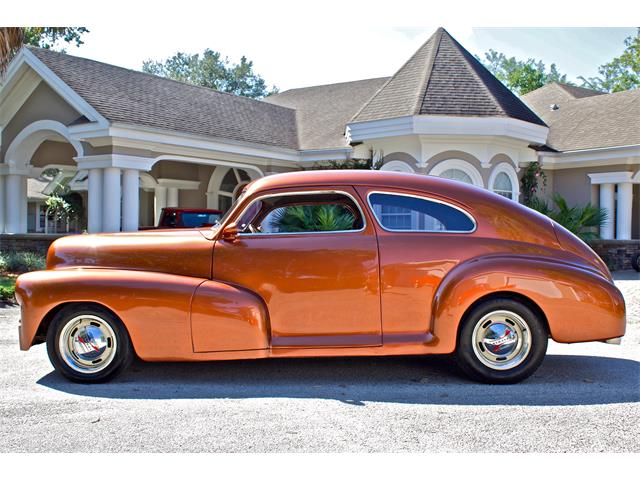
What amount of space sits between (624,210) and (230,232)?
15552 mm

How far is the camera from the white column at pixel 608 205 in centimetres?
1780

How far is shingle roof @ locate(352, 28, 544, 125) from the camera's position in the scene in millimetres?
14281

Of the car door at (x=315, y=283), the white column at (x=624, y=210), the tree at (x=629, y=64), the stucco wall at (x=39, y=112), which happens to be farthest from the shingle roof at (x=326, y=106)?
the tree at (x=629, y=64)

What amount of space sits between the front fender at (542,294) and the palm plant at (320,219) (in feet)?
3.61

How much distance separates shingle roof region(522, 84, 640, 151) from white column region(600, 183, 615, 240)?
129cm

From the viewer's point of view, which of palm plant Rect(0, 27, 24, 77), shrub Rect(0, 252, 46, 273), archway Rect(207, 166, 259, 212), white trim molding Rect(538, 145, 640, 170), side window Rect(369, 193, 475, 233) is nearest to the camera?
side window Rect(369, 193, 475, 233)

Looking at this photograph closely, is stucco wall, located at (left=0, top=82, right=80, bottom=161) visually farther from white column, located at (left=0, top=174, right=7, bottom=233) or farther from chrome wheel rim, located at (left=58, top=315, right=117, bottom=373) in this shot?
chrome wheel rim, located at (left=58, top=315, right=117, bottom=373)

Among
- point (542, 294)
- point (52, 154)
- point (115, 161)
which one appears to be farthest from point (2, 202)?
point (542, 294)

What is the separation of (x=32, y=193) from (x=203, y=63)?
28374mm

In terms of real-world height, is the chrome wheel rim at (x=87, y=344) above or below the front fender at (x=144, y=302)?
below

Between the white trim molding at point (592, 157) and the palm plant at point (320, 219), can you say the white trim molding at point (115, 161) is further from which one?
the white trim molding at point (592, 157)

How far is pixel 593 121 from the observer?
19.8 m

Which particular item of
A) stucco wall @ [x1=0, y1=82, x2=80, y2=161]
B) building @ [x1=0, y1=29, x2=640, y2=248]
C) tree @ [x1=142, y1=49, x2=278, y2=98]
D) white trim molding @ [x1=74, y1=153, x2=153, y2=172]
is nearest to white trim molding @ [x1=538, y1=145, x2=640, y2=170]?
building @ [x1=0, y1=29, x2=640, y2=248]

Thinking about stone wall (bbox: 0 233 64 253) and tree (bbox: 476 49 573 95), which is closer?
stone wall (bbox: 0 233 64 253)
